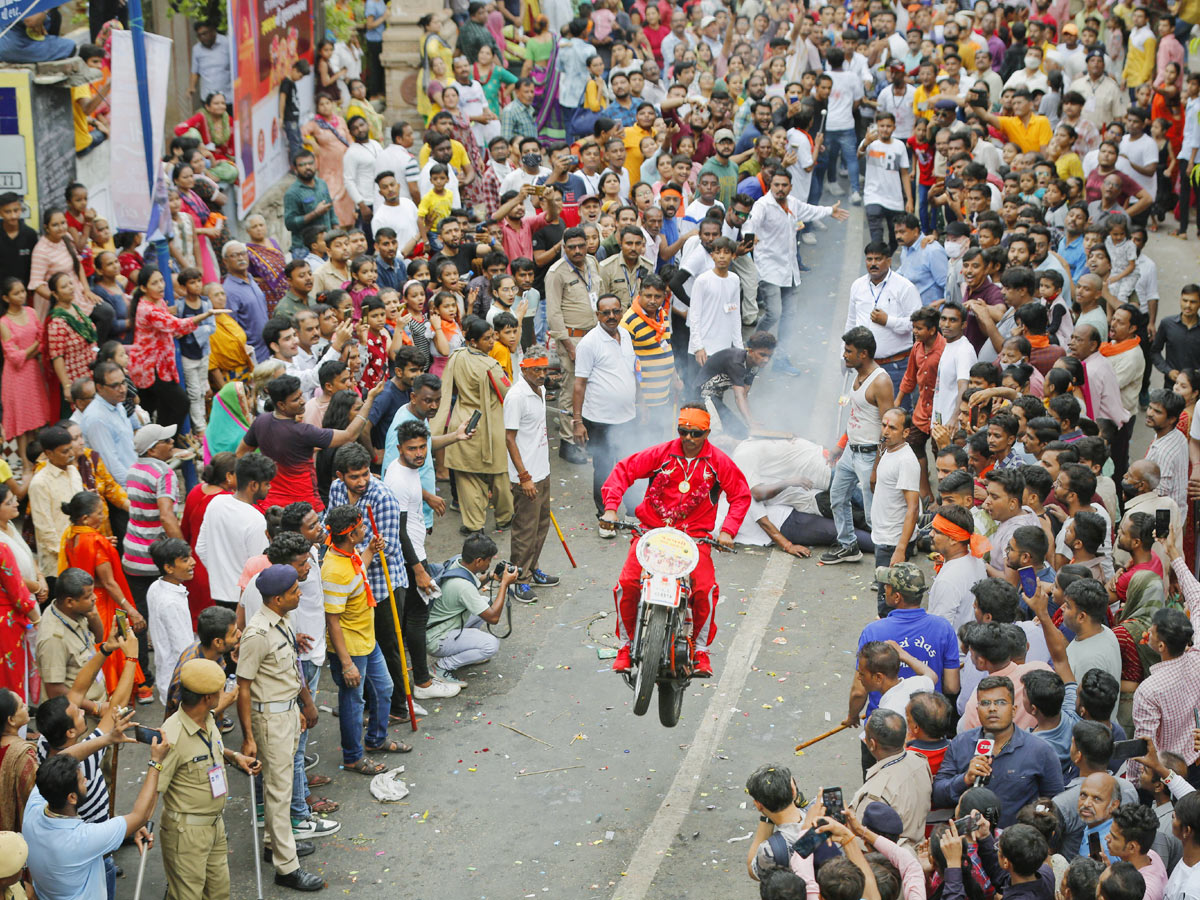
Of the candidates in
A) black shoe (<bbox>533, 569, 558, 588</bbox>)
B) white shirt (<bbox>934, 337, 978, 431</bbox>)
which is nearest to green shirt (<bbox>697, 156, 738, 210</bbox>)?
white shirt (<bbox>934, 337, 978, 431</bbox>)

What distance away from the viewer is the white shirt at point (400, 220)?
14.6 m

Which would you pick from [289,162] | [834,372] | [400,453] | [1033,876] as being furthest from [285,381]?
[289,162]

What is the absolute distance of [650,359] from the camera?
494 inches

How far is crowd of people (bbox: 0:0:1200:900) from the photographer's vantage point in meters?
6.69

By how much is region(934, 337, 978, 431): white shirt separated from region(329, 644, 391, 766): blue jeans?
5.10 meters

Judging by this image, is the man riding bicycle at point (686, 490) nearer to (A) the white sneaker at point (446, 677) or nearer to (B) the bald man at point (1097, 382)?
(A) the white sneaker at point (446, 677)

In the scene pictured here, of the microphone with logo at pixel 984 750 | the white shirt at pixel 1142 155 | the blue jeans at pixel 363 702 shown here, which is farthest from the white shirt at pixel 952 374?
the white shirt at pixel 1142 155

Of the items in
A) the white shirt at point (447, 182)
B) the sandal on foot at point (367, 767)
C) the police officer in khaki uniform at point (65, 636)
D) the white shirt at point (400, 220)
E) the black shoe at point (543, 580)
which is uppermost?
the white shirt at point (447, 182)

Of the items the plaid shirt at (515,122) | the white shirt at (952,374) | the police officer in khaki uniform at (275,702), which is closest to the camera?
the police officer in khaki uniform at (275,702)

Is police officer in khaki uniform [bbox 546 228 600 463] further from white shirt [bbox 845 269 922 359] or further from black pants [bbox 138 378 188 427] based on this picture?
black pants [bbox 138 378 188 427]

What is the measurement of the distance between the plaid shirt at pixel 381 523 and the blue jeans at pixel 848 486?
3862 mm

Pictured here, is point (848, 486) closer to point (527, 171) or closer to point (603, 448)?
point (603, 448)

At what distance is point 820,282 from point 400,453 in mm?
9791

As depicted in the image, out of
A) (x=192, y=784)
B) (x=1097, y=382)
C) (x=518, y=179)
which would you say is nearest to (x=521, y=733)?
(x=192, y=784)
